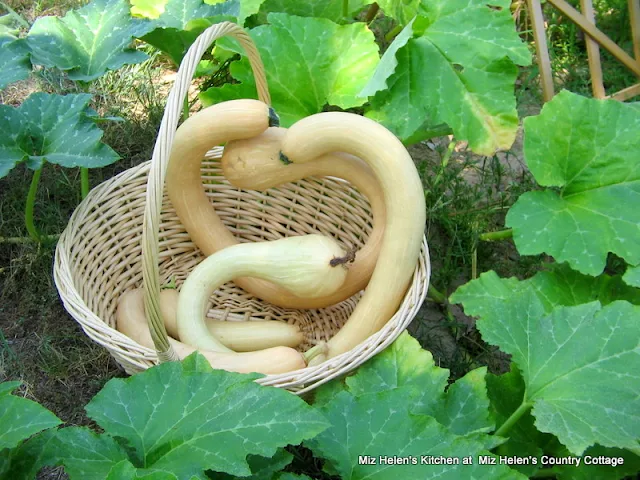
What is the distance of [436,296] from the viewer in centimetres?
200

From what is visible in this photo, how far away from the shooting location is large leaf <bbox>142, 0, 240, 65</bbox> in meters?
1.91

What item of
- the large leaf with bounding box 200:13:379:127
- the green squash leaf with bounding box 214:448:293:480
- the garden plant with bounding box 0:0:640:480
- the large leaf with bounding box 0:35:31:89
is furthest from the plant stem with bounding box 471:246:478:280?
the large leaf with bounding box 0:35:31:89

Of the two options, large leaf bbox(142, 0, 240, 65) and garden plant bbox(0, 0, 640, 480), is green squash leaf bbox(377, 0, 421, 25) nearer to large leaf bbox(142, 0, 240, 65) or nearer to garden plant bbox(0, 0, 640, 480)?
garden plant bbox(0, 0, 640, 480)

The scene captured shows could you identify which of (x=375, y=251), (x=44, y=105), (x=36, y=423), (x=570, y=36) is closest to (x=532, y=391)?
Result: (x=375, y=251)

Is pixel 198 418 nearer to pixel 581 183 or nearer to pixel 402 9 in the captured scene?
pixel 581 183

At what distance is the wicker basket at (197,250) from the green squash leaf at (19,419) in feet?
0.78

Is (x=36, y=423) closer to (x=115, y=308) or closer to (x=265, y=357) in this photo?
(x=265, y=357)

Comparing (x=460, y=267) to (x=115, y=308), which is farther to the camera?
(x=460, y=267)

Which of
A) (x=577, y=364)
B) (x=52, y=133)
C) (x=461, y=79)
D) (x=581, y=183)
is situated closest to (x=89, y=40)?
(x=52, y=133)

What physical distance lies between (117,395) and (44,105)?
2.80 feet

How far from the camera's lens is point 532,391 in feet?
4.54

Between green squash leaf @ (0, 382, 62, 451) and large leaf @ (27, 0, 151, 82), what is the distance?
87cm

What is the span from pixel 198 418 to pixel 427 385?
20.1 inches

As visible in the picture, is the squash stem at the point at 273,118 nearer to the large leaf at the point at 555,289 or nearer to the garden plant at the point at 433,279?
the garden plant at the point at 433,279
